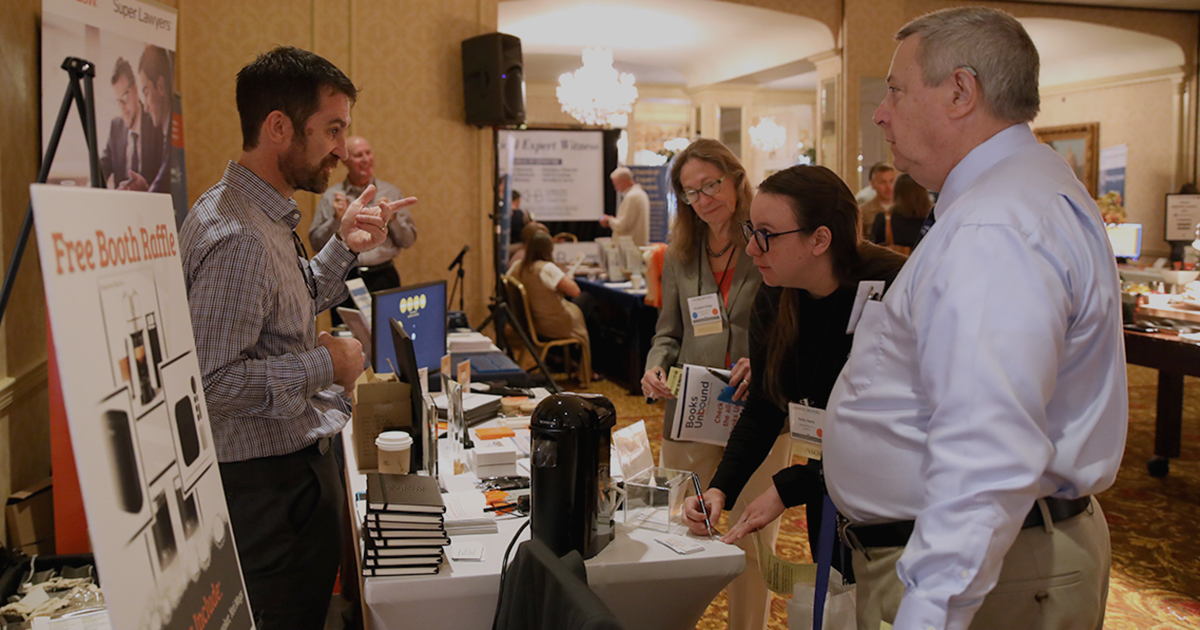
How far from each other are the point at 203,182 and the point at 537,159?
15.7ft

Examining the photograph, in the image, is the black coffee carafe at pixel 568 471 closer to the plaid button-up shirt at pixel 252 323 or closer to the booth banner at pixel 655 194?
the plaid button-up shirt at pixel 252 323

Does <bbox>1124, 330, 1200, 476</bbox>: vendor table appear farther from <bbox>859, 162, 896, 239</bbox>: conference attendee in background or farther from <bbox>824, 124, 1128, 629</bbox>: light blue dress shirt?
<bbox>824, 124, 1128, 629</bbox>: light blue dress shirt

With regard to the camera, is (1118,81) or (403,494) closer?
(403,494)

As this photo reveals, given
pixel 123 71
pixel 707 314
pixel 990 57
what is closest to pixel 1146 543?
pixel 707 314

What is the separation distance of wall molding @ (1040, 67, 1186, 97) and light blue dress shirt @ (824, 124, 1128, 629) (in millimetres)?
11184

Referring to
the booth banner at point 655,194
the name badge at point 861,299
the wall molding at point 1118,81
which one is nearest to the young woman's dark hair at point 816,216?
the name badge at point 861,299

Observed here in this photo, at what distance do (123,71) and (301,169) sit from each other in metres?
2.60

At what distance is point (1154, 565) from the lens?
349 cm

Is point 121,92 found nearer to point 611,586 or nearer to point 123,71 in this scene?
point 123,71

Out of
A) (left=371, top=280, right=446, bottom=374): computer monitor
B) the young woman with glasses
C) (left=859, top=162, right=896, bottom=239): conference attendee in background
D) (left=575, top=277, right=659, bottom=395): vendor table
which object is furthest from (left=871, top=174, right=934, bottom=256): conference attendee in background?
the young woman with glasses

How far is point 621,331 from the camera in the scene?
692 cm

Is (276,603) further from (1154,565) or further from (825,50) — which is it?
(825,50)

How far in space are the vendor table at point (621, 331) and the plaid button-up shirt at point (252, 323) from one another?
4.36 metres

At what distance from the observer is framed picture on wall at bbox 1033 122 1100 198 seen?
11.5m
